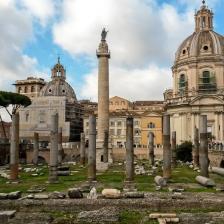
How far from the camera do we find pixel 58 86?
290 feet

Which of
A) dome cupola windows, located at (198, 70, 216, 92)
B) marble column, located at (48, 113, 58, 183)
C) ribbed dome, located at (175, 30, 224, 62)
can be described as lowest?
marble column, located at (48, 113, 58, 183)

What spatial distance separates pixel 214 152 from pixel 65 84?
178ft

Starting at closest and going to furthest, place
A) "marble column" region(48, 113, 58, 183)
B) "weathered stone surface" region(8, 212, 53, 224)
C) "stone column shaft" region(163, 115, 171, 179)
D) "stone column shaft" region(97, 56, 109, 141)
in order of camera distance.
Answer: "weathered stone surface" region(8, 212, 53, 224) → "marble column" region(48, 113, 58, 183) → "stone column shaft" region(163, 115, 171, 179) → "stone column shaft" region(97, 56, 109, 141)

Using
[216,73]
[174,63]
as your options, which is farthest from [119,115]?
[216,73]

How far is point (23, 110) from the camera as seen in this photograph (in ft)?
264

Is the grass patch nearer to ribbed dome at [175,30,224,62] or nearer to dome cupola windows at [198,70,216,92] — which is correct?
dome cupola windows at [198,70,216,92]

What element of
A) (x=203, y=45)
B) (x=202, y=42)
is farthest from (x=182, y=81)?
(x=202, y=42)

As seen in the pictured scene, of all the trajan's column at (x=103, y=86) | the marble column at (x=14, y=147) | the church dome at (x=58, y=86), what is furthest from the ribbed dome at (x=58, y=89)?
the marble column at (x=14, y=147)

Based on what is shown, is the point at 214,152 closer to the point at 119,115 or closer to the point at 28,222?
the point at 28,222

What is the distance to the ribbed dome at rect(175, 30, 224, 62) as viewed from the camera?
62.2m

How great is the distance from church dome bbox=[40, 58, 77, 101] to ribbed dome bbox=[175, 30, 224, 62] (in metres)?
30.8

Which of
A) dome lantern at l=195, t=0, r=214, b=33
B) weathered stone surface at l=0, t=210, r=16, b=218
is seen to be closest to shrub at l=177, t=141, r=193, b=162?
dome lantern at l=195, t=0, r=214, b=33

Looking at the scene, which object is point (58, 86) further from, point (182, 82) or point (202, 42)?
point (202, 42)

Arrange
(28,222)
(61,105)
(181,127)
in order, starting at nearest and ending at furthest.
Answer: (28,222)
(181,127)
(61,105)
